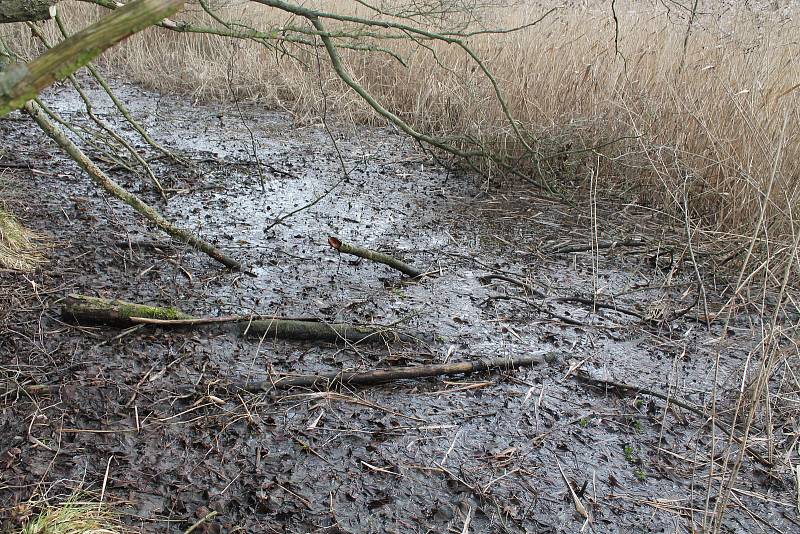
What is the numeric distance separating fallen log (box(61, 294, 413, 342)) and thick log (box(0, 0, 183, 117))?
2.23 m

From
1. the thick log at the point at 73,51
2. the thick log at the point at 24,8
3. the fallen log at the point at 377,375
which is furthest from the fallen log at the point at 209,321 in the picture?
the thick log at the point at 73,51

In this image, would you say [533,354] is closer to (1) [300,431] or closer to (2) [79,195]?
(1) [300,431]

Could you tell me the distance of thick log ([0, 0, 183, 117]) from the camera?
2.43 feet

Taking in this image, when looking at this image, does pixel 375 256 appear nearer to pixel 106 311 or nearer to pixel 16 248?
pixel 106 311

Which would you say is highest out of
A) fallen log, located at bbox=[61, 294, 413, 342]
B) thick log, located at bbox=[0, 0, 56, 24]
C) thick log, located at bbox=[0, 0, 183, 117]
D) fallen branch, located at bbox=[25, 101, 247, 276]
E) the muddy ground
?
thick log, located at bbox=[0, 0, 183, 117]

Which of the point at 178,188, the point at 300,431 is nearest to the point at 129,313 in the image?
the point at 300,431

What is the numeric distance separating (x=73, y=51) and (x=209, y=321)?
90.8 inches

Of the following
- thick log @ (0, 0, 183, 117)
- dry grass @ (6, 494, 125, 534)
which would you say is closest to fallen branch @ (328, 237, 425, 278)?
dry grass @ (6, 494, 125, 534)

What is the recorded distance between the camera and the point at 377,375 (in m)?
2.71

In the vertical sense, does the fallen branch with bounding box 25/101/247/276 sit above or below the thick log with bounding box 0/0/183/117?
below

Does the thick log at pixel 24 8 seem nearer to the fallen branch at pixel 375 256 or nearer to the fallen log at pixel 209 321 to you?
the fallen log at pixel 209 321

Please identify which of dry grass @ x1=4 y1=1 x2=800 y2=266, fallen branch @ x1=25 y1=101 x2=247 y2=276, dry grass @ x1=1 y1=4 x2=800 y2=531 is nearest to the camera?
fallen branch @ x1=25 y1=101 x2=247 y2=276

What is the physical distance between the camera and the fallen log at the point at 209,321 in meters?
2.91

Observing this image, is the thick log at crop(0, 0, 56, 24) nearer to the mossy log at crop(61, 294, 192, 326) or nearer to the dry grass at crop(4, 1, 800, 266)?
the mossy log at crop(61, 294, 192, 326)
